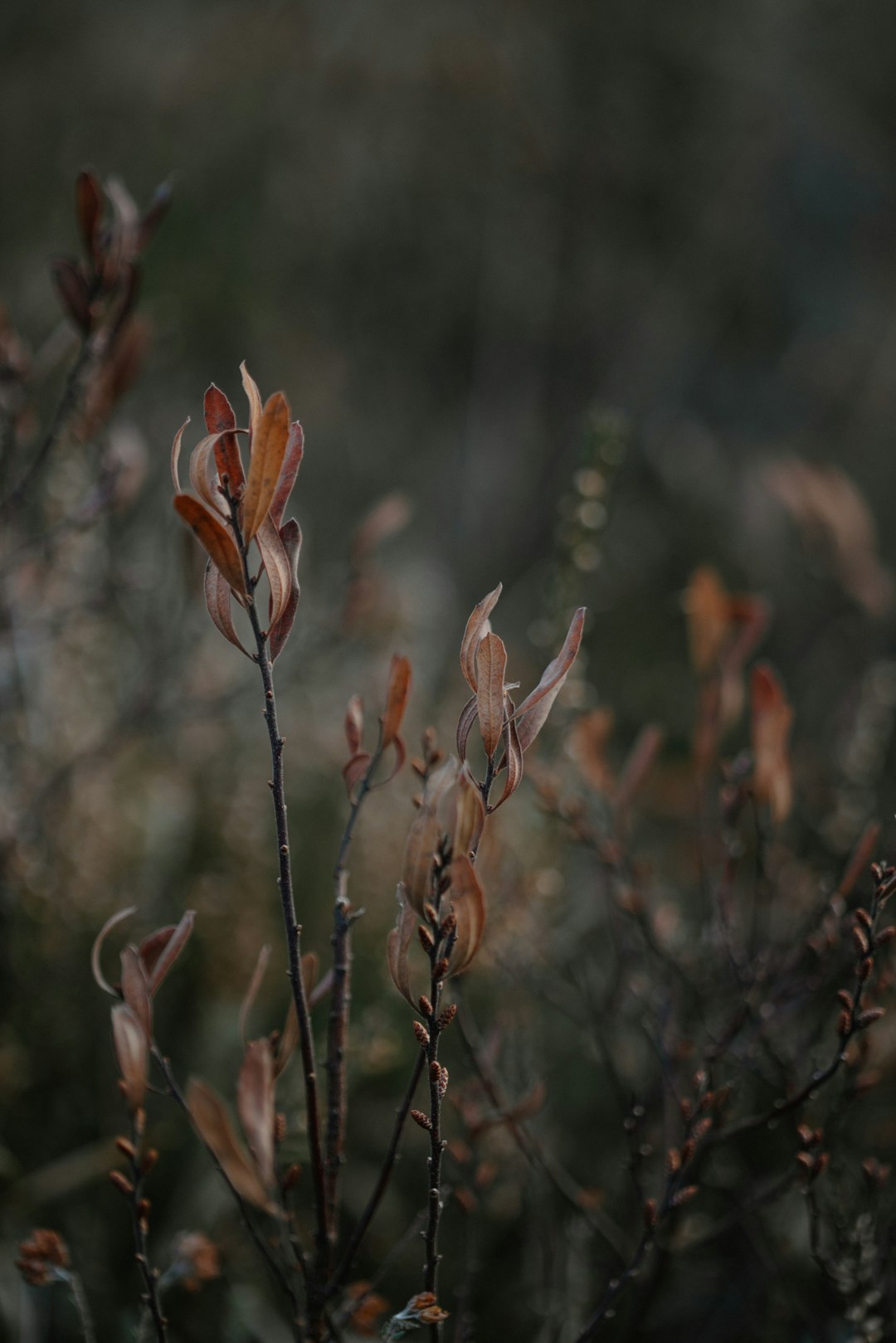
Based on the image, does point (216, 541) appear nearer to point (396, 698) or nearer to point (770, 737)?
point (396, 698)

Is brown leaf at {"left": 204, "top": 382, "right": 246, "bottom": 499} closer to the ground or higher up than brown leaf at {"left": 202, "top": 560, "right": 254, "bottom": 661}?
higher up

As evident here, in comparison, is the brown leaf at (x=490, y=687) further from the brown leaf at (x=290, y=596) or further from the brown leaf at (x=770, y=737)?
the brown leaf at (x=770, y=737)

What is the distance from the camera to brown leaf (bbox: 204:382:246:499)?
253 mm

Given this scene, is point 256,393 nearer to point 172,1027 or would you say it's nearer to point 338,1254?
point 338,1254

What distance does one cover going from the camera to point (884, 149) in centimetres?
234

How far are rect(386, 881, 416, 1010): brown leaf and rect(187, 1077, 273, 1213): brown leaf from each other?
7cm

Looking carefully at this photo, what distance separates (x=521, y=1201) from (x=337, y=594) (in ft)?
1.70

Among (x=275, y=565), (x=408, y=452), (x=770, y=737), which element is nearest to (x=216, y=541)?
(x=275, y=565)

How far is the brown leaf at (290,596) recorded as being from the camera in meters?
0.26

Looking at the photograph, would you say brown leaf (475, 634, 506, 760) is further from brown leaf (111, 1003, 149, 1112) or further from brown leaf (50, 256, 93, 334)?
brown leaf (50, 256, 93, 334)

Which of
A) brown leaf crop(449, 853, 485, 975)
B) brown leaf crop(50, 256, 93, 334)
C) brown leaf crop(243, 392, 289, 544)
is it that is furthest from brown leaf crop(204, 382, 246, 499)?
brown leaf crop(50, 256, 93, 334)

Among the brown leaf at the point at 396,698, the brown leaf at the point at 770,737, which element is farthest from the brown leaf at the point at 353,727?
the brown leaf at the point at 770,737

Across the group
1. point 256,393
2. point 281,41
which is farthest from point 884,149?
point 256,393

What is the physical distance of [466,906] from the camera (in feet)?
0.78
